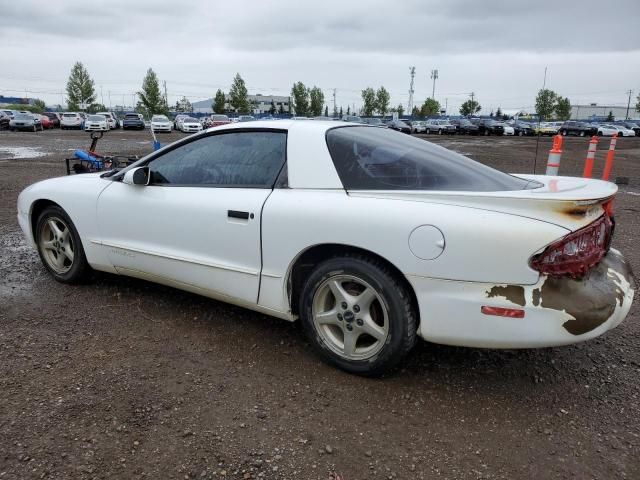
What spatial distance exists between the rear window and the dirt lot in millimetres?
1094

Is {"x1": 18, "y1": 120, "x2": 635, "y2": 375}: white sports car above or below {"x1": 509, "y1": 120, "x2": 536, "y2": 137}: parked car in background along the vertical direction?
above

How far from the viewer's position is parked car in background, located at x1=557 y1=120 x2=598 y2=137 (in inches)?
1787

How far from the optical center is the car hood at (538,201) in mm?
2436

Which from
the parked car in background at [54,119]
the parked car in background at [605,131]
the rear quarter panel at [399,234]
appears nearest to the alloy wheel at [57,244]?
the rear quarter panel at [399,234]

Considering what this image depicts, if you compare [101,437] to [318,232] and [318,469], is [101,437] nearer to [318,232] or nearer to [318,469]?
[318,469]

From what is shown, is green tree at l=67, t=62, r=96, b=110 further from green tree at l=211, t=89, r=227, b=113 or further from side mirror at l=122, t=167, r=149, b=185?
side mirror at l=122, t=167, r=149, b=185

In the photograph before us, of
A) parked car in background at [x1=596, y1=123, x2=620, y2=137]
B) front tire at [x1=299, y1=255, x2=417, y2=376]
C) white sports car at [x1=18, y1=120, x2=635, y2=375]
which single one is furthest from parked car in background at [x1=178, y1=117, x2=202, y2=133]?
front tire at [x1=299, y1=255, x2=417, y2=376]

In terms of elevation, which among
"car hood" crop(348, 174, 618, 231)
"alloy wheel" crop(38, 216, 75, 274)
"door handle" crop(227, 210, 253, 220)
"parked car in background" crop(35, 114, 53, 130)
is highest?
"car hood" crop(348, 174, 618, 231)

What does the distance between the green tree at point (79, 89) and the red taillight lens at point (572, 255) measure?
8297cm

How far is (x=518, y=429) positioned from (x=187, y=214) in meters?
2.32

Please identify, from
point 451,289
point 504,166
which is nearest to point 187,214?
point 451,289

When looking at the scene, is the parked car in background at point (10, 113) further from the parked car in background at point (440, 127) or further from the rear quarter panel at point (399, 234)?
the rear quarter panel at point (399, 234)

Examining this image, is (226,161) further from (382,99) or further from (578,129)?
(382,99)

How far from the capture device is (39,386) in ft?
9.13
